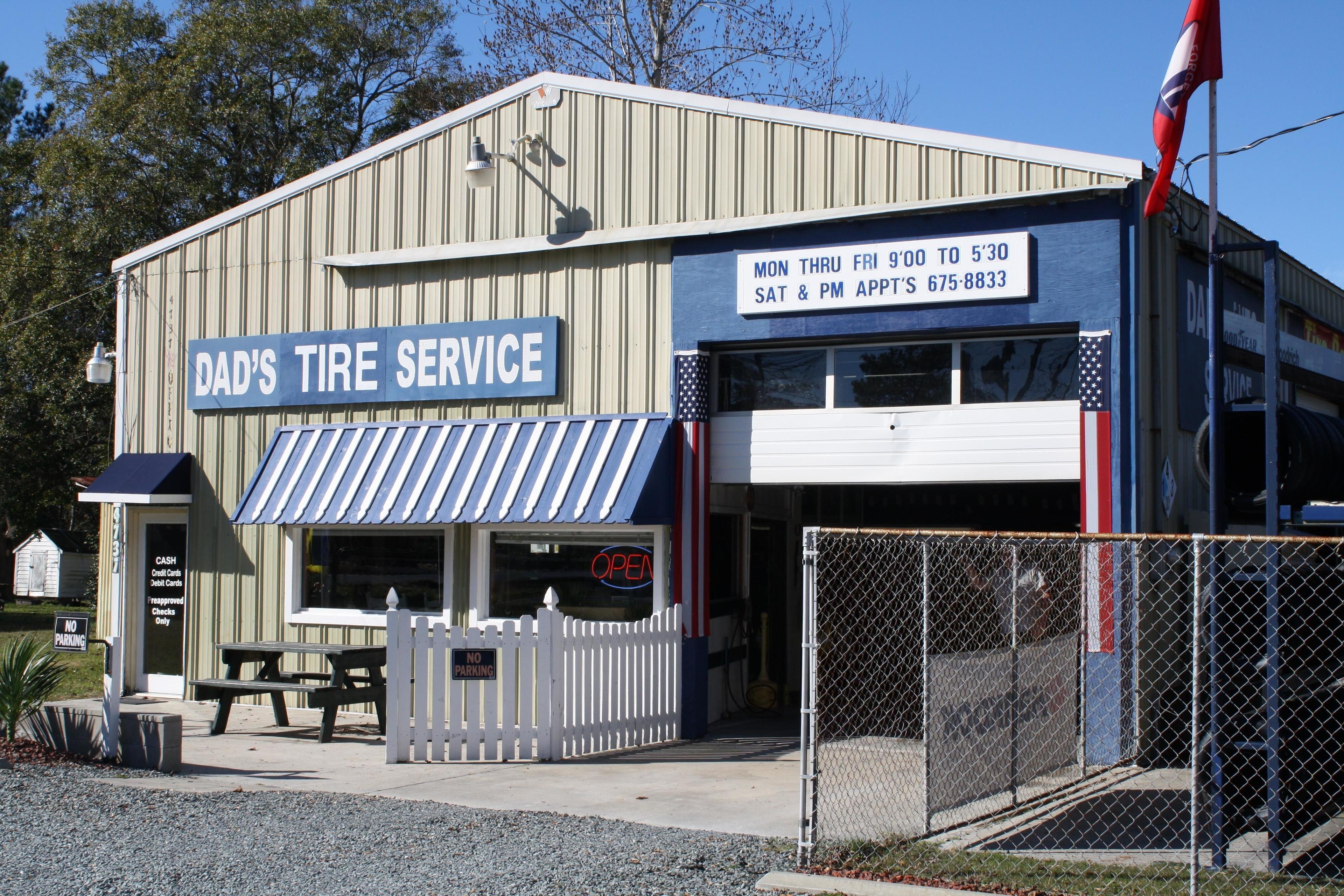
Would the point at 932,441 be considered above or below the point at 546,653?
above

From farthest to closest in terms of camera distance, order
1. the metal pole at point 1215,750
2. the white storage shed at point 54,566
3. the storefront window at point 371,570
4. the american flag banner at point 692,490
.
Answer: the white storage shed at point 54,566
the storefront window at point 371,570
the american flag banner at point 692,490
the metal pole at point 1215,750

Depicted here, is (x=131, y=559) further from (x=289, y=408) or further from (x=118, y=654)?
(x=118, y=654)

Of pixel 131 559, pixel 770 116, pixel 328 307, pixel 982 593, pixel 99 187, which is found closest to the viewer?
pixel 770 116

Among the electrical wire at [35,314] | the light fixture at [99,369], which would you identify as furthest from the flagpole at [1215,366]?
the electrical wire at [35,314]

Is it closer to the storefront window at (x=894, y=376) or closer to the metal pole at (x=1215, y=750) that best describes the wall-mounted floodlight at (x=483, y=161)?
the storefront window at (x=894, y=376)

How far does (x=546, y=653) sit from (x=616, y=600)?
6.45 ft

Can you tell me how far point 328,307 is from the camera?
1366 centimetres

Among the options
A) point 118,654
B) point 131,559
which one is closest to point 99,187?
point 131,559

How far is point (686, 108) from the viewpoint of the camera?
1195cm

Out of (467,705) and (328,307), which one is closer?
(467,705)

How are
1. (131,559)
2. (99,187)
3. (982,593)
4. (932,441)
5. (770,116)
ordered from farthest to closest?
1. (99,187)
2. (131,559)
3. (982,593)
4. (770,116)
5. (932,441)

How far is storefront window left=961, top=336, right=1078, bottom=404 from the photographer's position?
1045 centimetres

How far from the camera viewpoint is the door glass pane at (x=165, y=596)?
46.9 ft

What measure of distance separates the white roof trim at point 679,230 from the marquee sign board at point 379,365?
2.29ft
